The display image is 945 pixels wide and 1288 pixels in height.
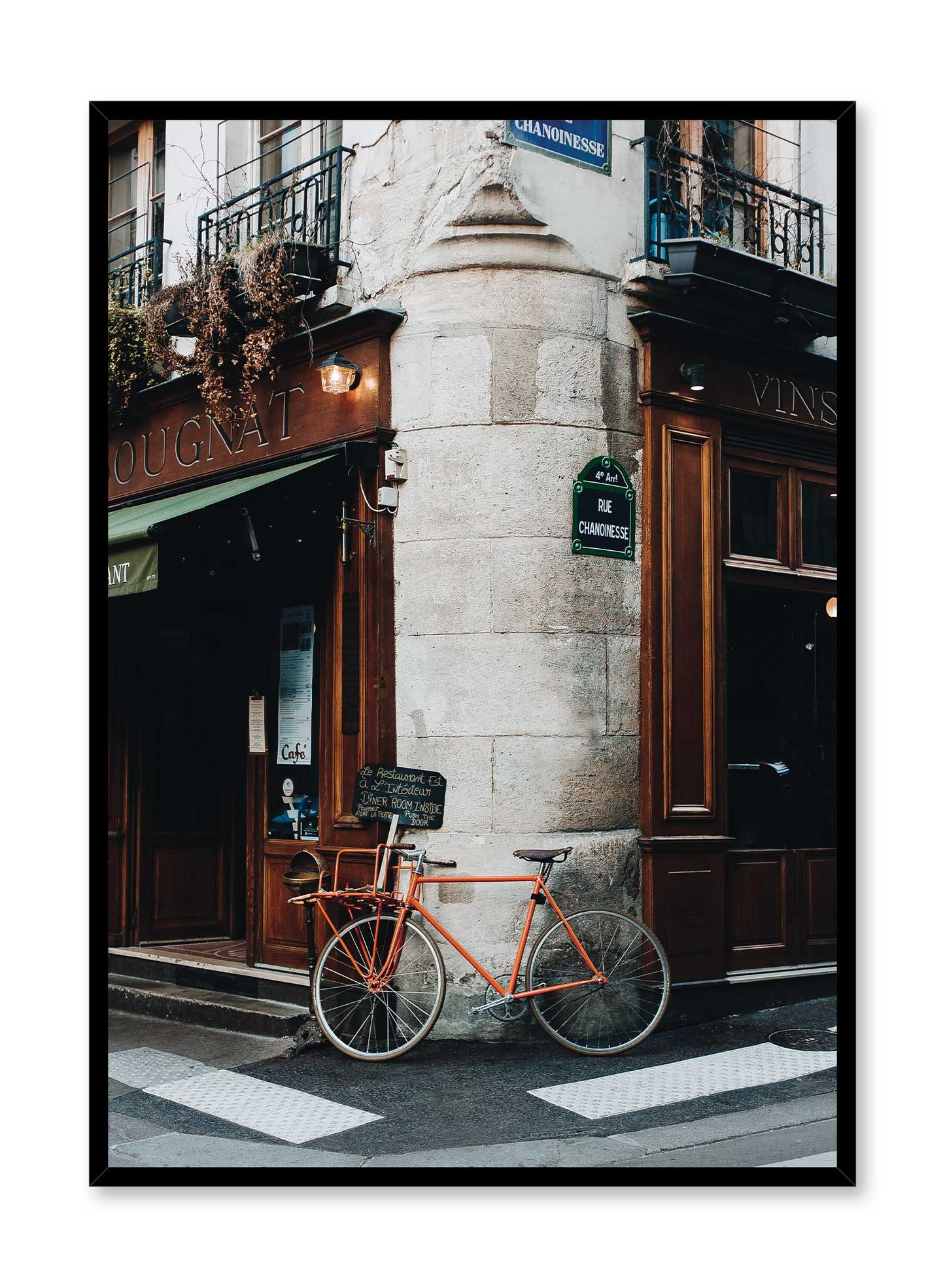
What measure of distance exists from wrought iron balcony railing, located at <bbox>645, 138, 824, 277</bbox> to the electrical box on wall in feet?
5.88

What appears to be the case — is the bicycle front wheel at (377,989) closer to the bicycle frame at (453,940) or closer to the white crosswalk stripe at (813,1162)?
the bicycle frame at (453,940)

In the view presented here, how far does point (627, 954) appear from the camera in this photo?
6551 mm

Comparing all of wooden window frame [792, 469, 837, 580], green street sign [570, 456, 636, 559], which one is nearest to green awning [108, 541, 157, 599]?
green street sign [570, 456, 636, 559]

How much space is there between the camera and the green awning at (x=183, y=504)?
7.19 meters

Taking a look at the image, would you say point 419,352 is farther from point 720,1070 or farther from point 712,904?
point 720,1070

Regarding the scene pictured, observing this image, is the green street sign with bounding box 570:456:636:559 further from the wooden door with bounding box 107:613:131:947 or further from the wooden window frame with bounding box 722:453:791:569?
the wooden door with bounding box 107:613:131:947

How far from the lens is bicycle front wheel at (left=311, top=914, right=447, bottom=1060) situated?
636 centimetres

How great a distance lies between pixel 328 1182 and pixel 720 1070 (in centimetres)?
247

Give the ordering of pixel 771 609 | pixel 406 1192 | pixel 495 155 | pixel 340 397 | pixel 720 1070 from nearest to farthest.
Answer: pixel 406 1192, pixel 720 1070, pixel 495 155, pixel 340 397, pixel 771 609

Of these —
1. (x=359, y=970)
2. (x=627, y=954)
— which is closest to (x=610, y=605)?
(x=627, y=954)

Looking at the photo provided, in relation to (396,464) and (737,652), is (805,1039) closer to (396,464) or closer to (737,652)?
(737,652)

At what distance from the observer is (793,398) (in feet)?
26.1

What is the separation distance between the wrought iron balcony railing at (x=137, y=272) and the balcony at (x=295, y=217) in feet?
1.82

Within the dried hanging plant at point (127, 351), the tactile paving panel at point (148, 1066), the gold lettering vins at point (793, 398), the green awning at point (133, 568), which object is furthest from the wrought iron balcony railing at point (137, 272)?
the tactile paving panel at point (148, 1066)
